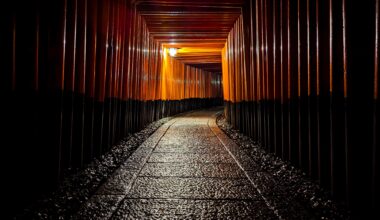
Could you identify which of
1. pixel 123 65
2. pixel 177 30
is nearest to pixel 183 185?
pixel 123 65

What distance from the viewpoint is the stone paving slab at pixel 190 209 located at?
2.58 m

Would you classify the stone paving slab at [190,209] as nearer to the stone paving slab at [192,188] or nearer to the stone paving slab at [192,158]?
the stone paving slab at [192,188]

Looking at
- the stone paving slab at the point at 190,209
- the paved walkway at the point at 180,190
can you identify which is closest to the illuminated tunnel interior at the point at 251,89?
the paved walkway at the point at 180,190

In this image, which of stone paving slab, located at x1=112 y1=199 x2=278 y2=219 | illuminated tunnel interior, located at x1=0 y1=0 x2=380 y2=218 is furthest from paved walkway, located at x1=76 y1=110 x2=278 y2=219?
illuminated tunnel interior, located at x1=0 y1=0 x2=380 y2=218

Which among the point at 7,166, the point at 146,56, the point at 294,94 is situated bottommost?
the point at 7,166

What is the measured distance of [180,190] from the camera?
127 inches

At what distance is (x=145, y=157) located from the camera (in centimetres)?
478

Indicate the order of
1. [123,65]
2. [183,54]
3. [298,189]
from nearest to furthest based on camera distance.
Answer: [298,189]
[123,65]
[183,54]

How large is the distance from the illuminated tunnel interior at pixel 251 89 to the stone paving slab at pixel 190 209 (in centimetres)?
82

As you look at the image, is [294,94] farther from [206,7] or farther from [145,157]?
[206,7]

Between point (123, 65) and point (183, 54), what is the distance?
350 inches

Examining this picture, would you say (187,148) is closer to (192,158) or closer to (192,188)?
(192,158)

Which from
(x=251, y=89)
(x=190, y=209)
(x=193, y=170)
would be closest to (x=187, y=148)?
(x=193, y=170)

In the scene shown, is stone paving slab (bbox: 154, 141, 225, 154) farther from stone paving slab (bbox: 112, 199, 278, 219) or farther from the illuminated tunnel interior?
stone paving slab (bbox: 112, 199, 278, 219)
